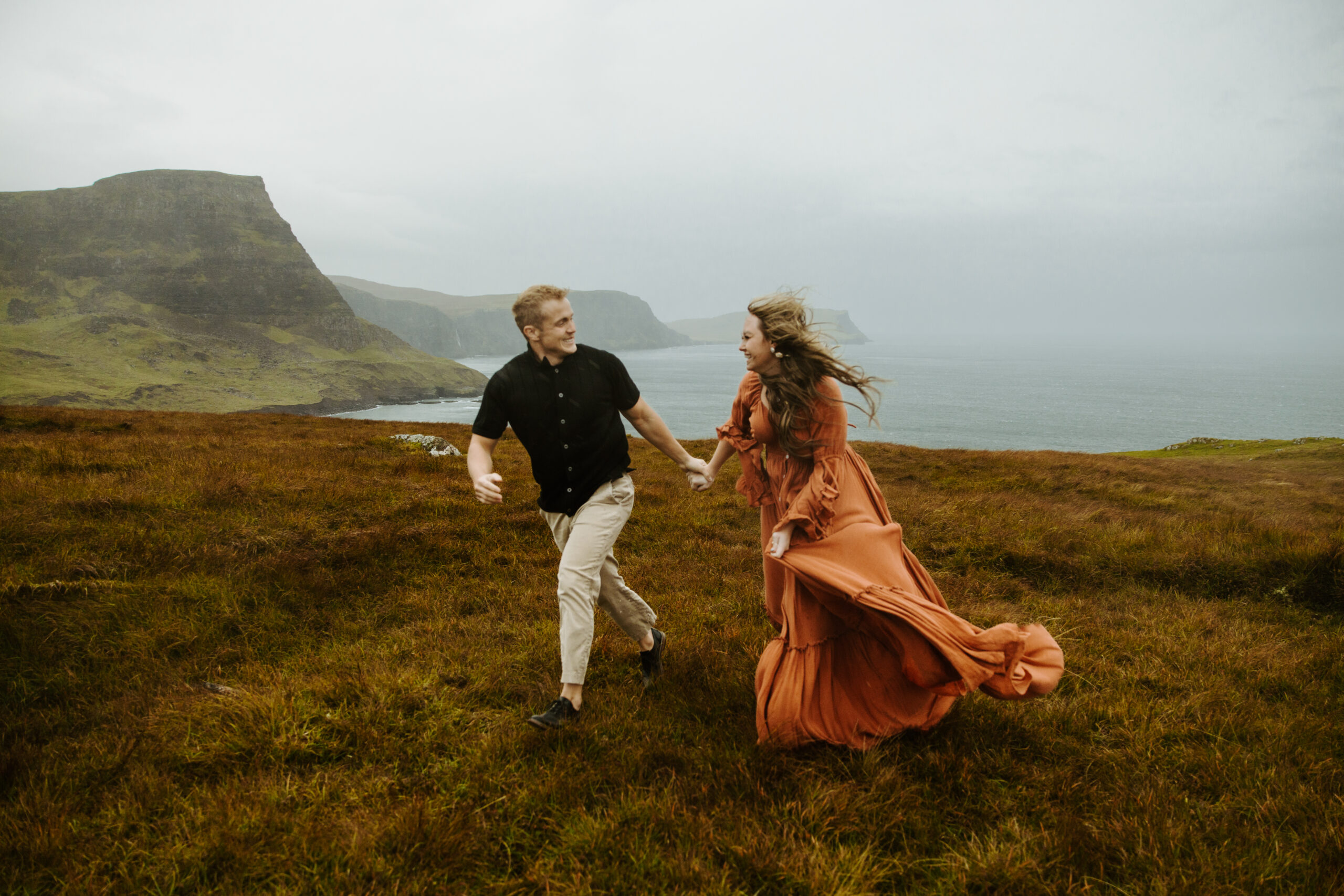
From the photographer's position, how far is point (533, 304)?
4.69 meters

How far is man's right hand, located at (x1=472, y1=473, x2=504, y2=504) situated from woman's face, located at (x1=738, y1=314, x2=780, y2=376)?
76.5 inches

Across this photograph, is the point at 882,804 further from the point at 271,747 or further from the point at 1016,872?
the point at 271,747

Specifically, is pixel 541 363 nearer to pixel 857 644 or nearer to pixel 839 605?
pixel 839 605

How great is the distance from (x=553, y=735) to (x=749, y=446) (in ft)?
8.11

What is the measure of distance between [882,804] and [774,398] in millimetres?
2541

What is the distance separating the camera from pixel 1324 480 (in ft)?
69.3

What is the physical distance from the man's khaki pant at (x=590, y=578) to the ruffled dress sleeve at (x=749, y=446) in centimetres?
89

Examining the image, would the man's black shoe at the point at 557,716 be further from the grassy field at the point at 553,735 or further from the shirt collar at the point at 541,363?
the shirt collar at the point at 541,363

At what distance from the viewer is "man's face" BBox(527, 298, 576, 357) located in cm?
468

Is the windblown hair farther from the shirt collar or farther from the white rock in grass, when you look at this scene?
the white rock in grass

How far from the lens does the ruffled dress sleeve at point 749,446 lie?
4.89 m

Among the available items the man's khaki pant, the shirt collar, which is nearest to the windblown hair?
the man's khaki pant

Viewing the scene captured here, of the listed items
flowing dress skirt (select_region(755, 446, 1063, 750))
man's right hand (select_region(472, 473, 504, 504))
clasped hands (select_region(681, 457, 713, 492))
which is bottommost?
flowing dress skirt (select_region(755, 446, 1063, 750))

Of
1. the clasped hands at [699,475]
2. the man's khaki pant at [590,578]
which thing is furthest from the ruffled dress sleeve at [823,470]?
the man's khaki pant at [590,578]
